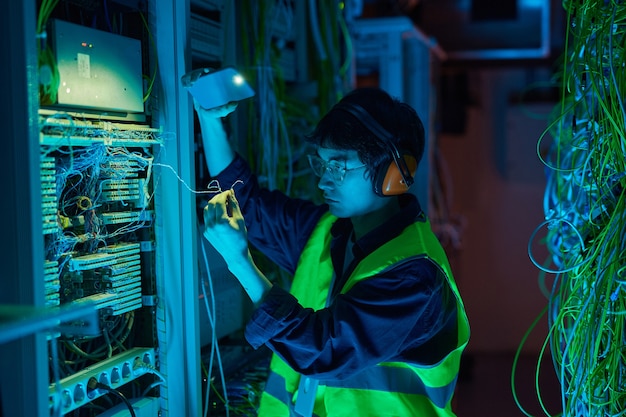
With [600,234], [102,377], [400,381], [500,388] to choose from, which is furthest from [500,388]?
[102,377]

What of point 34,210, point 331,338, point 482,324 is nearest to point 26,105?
point 34,210

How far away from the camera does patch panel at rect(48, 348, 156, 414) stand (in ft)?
4.72

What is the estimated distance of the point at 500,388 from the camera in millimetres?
4566

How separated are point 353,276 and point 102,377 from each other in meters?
0.66

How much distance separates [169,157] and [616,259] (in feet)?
3.67

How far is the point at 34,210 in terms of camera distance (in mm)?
1257

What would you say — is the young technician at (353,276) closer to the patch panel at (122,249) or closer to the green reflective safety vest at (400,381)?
the green reflective safety vest at (400,381)

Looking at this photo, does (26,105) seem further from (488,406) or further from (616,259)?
(488,406)

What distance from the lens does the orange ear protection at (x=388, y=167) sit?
178 centimetres

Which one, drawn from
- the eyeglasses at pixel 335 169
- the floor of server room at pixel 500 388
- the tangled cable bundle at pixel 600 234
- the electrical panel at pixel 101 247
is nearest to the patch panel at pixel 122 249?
the electrical panel at pixel 101 247

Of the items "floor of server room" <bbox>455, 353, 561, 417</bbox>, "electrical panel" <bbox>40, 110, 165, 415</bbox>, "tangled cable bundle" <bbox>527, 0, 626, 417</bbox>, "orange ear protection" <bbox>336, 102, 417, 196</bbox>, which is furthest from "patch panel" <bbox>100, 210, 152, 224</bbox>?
"floor of server room" <bbox>455, 353, 561, 417</bbox>

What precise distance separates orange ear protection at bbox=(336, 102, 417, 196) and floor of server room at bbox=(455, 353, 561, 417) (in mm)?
2612

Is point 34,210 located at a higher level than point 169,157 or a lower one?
lower

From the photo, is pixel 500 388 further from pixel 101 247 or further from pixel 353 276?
pixel 101 247
